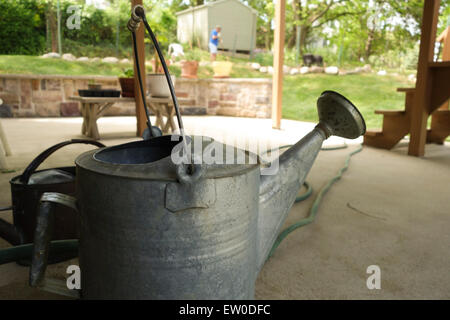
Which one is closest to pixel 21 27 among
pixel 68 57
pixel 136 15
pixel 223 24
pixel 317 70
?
pixel 68 57

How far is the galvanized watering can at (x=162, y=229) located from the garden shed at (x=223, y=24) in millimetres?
10996

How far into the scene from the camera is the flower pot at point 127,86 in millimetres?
4117

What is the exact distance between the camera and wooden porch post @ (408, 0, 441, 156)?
3115mm

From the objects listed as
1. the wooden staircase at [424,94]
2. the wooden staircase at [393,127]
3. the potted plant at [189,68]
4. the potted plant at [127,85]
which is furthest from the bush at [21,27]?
the wooden staircase at [424,94]

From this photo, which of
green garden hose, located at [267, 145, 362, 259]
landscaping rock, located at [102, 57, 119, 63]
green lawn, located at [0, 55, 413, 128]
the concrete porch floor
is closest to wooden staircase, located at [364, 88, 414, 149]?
the concrete porch floor

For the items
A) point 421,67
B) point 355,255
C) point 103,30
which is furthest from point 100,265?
point 103,30

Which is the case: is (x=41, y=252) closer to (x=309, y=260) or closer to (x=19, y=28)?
(x=309, y=260)

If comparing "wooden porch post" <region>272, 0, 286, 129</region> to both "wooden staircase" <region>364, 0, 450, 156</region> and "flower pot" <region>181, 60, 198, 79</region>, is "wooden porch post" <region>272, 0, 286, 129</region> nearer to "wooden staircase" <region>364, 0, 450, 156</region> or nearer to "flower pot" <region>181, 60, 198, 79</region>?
"wooden staircase" <region>364, 0, 450, 156</region>

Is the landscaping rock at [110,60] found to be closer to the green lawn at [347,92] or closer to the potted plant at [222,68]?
the potted plant at [222,68]

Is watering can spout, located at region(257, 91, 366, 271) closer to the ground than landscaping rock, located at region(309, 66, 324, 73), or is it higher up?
closer to the ground

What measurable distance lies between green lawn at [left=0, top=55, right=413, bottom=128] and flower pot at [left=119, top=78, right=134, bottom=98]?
362cm

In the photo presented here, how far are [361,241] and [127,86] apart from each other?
11.4ft

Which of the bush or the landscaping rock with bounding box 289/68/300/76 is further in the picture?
the landscaping rock with bounding box 289/68/300/76
